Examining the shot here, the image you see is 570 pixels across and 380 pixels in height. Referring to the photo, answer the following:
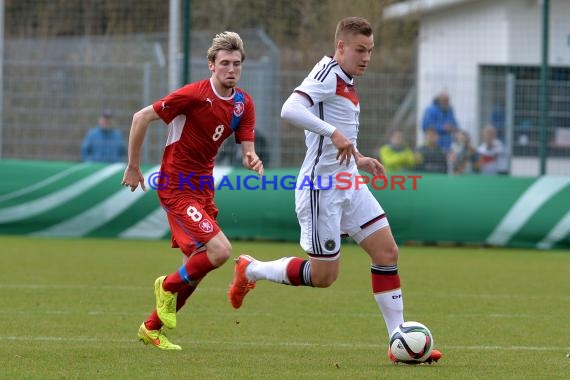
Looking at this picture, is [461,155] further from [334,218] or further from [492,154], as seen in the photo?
[334,218]

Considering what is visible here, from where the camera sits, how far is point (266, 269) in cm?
830

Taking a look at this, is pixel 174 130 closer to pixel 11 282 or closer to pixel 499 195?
pixel 11 282

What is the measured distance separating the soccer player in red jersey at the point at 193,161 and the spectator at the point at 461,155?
9.43 metres

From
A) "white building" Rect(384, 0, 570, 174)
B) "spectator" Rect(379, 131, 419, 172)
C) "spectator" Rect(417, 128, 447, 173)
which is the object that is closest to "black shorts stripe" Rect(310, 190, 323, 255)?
"spectator" Rect(379, 131, 419, 172)

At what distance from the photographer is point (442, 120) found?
17.5 metres

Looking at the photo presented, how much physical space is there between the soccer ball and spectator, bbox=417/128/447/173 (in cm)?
1035

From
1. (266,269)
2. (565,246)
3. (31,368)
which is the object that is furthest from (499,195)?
(31,368)

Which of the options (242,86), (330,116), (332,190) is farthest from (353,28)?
(242,86)

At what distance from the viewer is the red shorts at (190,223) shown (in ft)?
26.9

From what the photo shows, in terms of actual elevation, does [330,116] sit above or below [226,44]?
below

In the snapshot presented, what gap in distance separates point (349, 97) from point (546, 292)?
4.87 meters

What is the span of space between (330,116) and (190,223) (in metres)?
1.20

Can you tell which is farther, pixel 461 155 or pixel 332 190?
pixel 461 155

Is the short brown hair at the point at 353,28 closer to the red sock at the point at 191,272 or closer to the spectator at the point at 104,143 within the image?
the red sock at the point at 191,272
